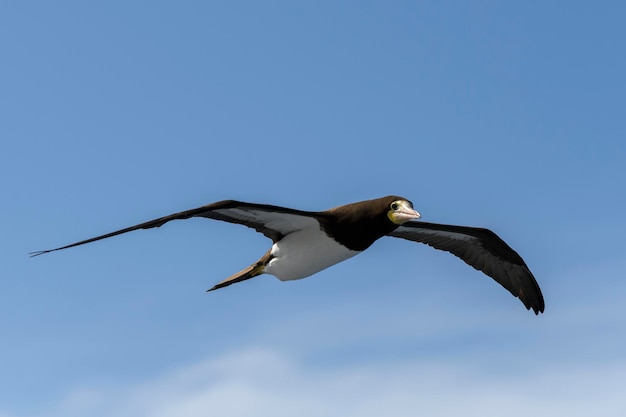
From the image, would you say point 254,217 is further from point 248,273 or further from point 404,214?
point 404,214

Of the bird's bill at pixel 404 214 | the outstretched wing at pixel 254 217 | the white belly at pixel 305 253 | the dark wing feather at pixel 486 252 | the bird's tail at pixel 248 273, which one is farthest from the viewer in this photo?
the dark wing feather at pixel 486 252

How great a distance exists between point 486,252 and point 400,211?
15.4 feet

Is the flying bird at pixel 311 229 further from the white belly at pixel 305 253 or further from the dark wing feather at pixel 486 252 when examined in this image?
the dark wing feather at pixel 486 252

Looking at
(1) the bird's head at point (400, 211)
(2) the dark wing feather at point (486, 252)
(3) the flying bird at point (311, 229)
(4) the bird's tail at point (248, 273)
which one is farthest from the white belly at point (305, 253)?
(2) the dark wing feather at point (486, 252)

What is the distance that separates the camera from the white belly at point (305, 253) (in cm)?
1331

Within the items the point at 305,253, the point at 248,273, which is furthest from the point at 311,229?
the point at 248,273

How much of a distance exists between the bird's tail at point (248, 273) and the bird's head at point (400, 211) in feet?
7.57

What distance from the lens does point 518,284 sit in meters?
17.0

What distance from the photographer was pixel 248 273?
14297 millimetres

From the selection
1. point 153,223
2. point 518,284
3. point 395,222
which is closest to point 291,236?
point 395,222

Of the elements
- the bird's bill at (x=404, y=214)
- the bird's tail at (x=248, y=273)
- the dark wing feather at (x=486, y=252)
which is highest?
the dark wing feather at (x=486, y=252)

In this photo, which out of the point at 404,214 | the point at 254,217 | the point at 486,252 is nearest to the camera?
the point at 404,214

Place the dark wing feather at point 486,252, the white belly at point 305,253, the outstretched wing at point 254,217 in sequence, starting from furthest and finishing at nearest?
1. the dark wing feather at point 486,252
2. the white belly at point 305,253
3. the outstretched wing at point 254,217

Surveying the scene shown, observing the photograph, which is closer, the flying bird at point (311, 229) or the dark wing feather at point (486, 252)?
the flying bird at point (311, 229)
